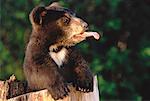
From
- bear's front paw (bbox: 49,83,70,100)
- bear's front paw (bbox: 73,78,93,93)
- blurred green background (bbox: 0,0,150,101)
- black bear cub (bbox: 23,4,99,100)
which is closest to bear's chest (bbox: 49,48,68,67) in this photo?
black bear cub (bbox: 23,4,99,100)

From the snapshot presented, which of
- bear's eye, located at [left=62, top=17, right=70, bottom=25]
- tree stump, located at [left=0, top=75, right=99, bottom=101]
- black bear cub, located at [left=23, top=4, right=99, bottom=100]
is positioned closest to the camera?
tree stump, located at [left=0, top=75, right=99, bottom=101]

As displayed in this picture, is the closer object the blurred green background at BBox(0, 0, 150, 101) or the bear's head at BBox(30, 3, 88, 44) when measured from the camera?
the bear's head at BBox(30, 3, 88, 44)

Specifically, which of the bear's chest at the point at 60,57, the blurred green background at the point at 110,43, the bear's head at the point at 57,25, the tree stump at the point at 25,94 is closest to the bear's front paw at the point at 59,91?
the tree stump at the point at 25,94

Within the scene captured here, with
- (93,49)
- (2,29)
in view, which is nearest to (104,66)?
(93,49)

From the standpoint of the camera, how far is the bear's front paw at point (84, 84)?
3.99m

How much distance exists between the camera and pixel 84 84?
413 centimetres

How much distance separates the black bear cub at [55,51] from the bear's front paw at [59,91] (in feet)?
0.22

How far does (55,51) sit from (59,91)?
0.51 meters

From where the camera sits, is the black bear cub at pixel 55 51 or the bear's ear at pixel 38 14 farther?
the bear's ear at pixel 38 14

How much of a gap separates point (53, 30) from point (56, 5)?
25 centimetres

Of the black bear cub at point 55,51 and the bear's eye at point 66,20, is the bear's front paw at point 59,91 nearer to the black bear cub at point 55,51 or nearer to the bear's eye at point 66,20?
the black bear cub at point 55,51

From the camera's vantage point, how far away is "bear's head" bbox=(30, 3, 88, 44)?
4.36 m

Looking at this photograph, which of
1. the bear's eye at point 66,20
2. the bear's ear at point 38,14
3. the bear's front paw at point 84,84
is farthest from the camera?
the bear's eye at point 66,20

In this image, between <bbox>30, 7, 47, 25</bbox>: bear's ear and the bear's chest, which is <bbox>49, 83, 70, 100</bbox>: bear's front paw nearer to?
the bear's chest
